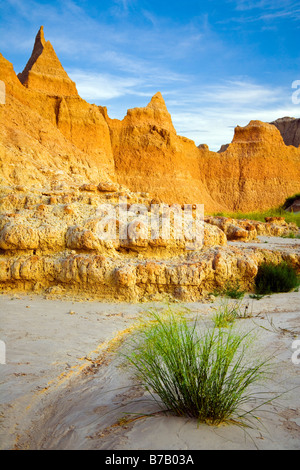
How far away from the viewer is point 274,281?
5.59 meters

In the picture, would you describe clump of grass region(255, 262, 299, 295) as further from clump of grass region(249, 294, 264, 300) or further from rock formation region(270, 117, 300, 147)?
rock formation region(270, 117, 300, 147)

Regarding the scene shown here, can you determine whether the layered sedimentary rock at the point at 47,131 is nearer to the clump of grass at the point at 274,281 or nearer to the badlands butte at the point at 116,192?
the badlands butte at the point at 116,192

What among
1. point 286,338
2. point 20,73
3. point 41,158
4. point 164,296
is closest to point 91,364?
point 286,338

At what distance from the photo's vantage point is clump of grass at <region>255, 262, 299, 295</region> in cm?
552

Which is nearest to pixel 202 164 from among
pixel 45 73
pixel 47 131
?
pixel 45 73

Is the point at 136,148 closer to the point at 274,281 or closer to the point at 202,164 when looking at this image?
the point at 202,164

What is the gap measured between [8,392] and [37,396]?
221 mm

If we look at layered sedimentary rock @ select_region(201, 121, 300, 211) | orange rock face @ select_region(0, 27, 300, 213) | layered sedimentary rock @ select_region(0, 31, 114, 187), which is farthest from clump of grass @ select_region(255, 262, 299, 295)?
layered sedimentary rock @ select_region(201, 121, 300, 211)

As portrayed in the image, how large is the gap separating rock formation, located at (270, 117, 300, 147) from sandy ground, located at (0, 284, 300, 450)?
44923 millimetres

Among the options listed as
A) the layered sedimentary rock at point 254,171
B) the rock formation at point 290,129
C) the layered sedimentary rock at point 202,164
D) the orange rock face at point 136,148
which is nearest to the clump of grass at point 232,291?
the orange rock face at point 136,148

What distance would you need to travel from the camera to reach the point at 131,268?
5008 mm

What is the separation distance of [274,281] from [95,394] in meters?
4.01

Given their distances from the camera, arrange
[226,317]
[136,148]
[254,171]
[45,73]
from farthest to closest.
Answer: [254,171]
[136,148]
[45,73]
[226,317]
